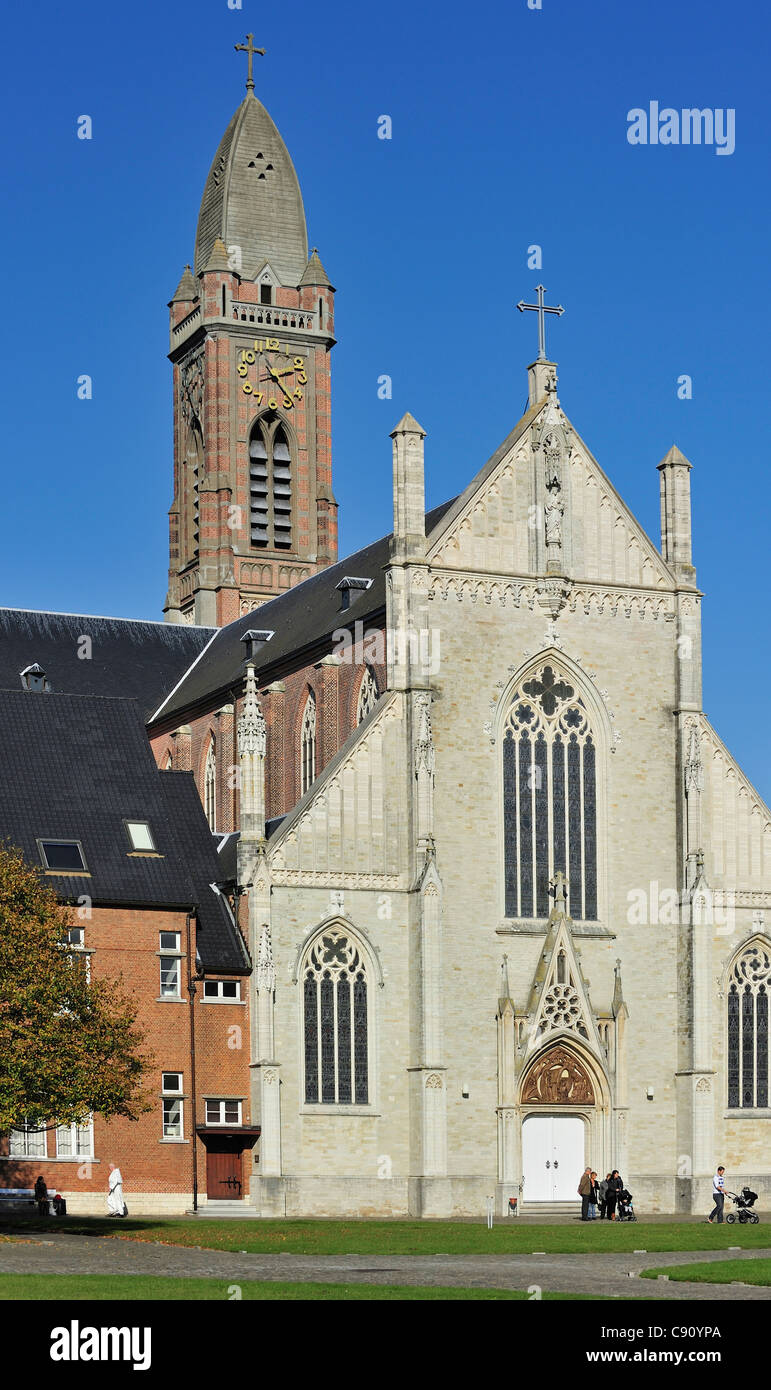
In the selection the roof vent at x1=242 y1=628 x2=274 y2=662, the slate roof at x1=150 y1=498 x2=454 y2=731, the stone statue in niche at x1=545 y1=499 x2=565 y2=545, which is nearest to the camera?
the stone statue in niche at x1=545 y1=499 x2=565 y2=545

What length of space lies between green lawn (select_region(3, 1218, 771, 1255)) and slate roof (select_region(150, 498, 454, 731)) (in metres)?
18.7

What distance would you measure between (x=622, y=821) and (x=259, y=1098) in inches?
532

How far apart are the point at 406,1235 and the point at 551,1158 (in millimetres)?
14411

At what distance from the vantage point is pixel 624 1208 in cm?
5125

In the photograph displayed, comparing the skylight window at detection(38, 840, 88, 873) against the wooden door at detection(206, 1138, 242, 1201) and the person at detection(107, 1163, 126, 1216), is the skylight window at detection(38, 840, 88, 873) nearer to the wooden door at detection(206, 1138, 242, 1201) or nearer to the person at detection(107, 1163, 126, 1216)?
the person at detection(107, 1163, 126, 1216)

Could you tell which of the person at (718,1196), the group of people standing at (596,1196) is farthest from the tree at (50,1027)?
the person at (718,1196)

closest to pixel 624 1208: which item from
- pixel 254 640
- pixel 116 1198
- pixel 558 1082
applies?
pixel 558 1082

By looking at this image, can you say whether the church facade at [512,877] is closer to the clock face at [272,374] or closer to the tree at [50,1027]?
the tree at [50,1027]

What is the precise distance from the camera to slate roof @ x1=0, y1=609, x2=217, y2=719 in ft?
249

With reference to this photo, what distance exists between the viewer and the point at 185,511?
93000 mm

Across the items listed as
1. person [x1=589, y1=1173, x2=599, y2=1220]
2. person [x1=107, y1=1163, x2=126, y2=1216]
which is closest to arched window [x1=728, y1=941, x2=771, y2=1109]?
person [x1=589, y1=1173, x2=599, y2=1220]

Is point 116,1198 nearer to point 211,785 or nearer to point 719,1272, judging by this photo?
point 719,1272
